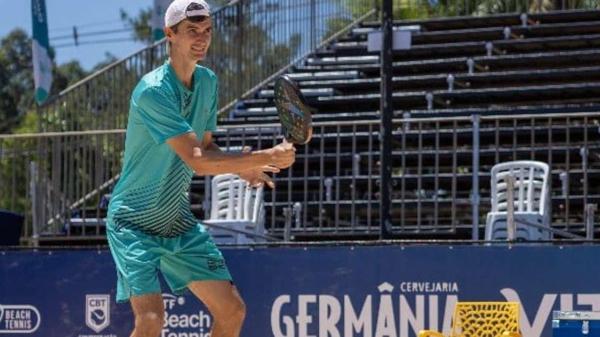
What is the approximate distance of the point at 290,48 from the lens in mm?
19406

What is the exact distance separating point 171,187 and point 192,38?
0.76 m

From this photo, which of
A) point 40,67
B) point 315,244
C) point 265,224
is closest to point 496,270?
point 315,244

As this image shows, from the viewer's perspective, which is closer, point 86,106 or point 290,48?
point 86,106

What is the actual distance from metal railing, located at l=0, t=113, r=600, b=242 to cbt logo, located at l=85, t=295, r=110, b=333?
364 centimetres

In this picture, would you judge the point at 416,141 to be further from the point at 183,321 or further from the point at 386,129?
the point at 183,321

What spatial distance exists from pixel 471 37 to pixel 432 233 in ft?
20.0

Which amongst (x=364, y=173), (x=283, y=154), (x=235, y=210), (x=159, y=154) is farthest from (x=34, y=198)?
(x=283, y=154)

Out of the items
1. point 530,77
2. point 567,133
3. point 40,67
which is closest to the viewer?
point 567,133

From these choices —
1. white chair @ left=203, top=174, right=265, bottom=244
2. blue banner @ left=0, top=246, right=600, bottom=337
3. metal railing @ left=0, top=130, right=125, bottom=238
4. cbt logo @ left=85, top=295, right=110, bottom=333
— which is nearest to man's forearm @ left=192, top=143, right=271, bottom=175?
blue banner @ left=0, top=246, right=600, bottom=337

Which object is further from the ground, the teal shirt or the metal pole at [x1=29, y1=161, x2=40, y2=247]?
the teal shirt

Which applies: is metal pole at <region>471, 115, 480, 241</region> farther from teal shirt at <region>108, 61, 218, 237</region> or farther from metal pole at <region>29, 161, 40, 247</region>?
teal shirt at <region>108, 61, 218, 237</region>

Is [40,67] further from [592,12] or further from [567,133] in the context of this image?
[592,12]

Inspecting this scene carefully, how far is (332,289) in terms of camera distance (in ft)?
32.6

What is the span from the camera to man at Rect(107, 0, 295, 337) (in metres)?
7.41
